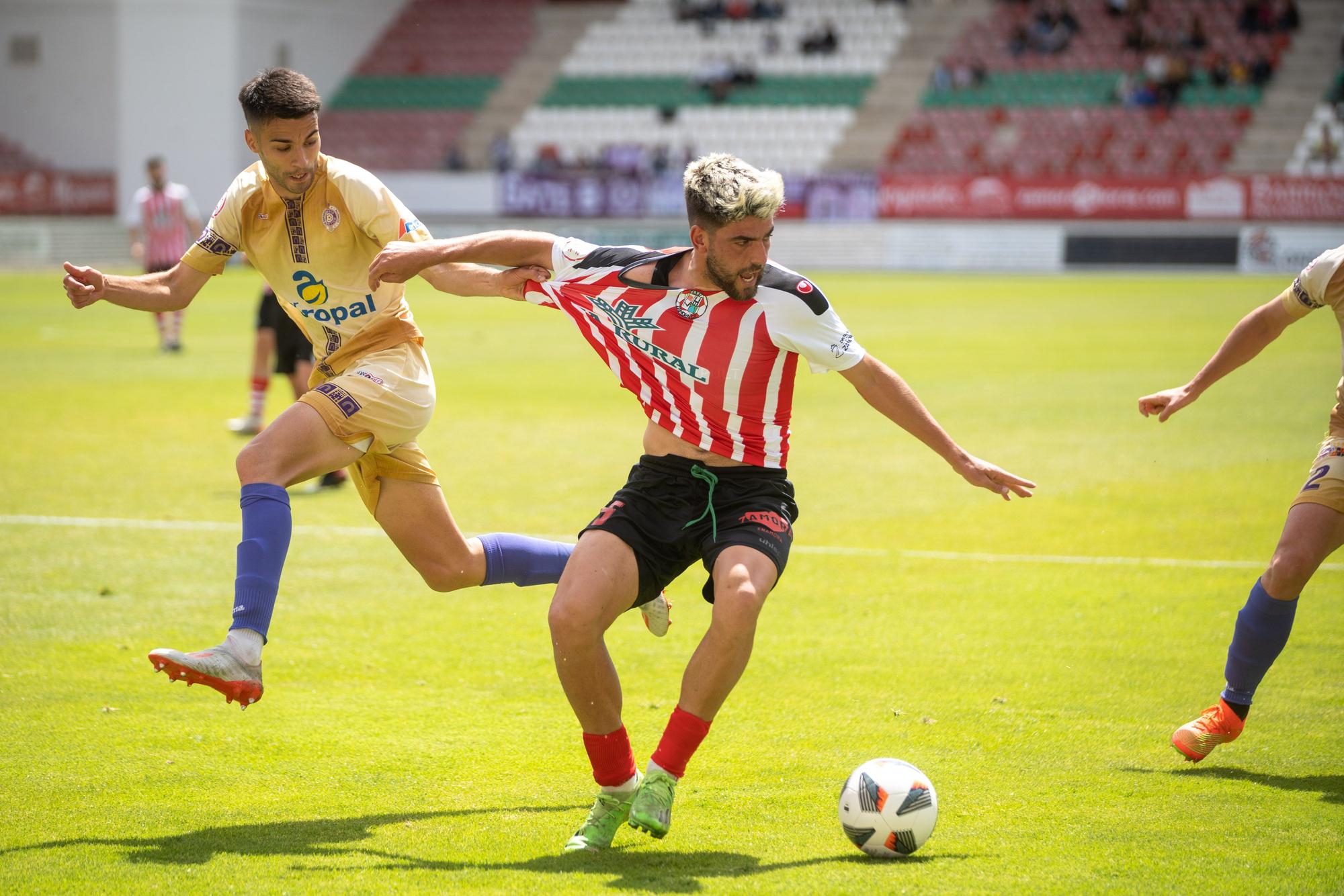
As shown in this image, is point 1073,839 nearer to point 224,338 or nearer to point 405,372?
point 405,372

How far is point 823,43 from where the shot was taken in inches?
1795

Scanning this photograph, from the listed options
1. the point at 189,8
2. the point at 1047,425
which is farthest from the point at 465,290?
the point at 189,8

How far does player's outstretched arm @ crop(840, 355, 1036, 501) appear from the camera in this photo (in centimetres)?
438

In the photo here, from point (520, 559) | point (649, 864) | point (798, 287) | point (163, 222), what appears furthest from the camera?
point (163, 222)

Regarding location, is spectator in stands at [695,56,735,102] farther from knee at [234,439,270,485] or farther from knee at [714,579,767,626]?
knee at [714,579,767,626]

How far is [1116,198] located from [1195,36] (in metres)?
8.23

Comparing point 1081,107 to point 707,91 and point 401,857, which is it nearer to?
point 707,91

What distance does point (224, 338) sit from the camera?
21641 millimetres

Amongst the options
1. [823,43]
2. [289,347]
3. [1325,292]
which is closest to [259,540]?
→ [1325,292]

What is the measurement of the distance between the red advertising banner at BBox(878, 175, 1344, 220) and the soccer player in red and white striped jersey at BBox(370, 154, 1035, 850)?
1309 inches

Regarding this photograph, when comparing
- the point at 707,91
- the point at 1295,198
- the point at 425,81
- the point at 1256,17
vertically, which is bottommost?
the point at 1295,198

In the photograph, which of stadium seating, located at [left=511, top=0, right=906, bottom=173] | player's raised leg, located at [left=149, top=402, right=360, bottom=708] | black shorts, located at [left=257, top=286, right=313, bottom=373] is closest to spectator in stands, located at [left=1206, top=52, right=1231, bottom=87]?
stadium seating, located at [left=511, top=0, right=906, bottom=173]

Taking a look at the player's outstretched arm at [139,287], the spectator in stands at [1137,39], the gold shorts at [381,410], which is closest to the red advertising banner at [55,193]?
the spectator in stands at [1137,39]

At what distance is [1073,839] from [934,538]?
4694 mm
